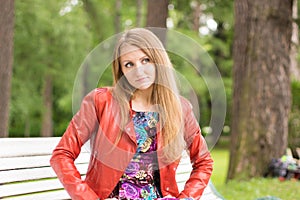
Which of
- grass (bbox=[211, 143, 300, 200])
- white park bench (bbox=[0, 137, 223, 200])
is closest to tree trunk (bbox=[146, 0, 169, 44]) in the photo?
grass (bbox=[211, 143, 300, 200])

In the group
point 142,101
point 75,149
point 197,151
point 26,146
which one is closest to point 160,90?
point 142,101

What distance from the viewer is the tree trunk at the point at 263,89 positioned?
288 inches

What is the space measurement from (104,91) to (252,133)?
487cm

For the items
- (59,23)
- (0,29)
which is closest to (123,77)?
(0,29)

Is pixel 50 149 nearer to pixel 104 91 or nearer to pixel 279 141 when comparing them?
pixel 104 91

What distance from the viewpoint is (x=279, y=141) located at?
7.39m

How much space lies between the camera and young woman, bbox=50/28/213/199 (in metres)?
2.60

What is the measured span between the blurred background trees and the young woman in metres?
0.22

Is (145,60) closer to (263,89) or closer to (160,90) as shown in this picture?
(160,90)

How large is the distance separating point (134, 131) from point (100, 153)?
182mm

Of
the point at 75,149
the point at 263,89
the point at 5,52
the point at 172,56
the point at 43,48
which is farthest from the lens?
the point at 43,48

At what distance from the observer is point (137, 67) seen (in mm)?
2611

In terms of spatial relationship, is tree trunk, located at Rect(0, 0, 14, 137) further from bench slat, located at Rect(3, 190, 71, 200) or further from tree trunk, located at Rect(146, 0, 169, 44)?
tree trunk, located at Rect(146, 0, 169, 44)

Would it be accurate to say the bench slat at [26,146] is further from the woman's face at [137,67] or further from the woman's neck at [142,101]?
the woman's face at [137,67]
